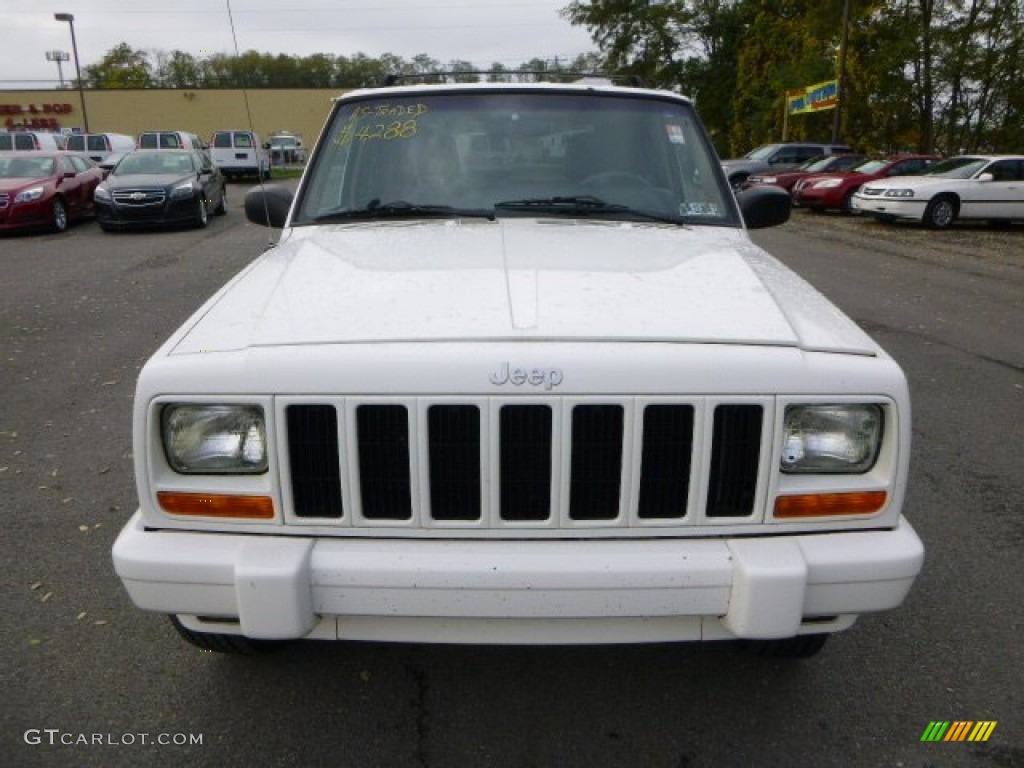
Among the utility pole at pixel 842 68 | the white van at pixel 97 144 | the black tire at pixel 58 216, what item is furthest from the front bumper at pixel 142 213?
the utility pole at pixel 842 68

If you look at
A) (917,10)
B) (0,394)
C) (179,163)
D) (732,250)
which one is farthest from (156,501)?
(917,10)

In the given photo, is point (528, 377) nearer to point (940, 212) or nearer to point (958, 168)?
point (940, 212)

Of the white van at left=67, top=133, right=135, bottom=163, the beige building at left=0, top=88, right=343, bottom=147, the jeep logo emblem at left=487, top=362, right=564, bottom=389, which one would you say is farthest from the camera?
the beige building at left=0, top=88, right=343, bottom=147

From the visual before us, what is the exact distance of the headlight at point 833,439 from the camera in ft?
7.04

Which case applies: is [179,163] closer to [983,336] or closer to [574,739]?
[983,336]

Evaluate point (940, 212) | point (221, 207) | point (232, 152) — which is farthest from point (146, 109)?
point (940, 212)

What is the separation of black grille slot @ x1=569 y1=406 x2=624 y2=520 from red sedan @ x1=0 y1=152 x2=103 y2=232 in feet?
50.5

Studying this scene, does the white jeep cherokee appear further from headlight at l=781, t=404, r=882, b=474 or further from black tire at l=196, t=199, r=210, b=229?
black tire at l=196, t=199, r=210, b=229

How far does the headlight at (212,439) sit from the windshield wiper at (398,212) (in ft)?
4.75

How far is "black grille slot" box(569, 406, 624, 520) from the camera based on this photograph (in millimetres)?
2012

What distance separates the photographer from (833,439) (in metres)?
2.17

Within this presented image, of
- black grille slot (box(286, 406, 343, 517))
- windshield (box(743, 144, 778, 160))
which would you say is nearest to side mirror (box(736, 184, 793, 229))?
black grille slot (box(286, 406, 343, 517))

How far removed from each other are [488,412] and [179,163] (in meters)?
15.9

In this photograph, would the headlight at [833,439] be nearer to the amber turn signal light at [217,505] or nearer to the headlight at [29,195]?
the amber turn signal light at [217,505]
